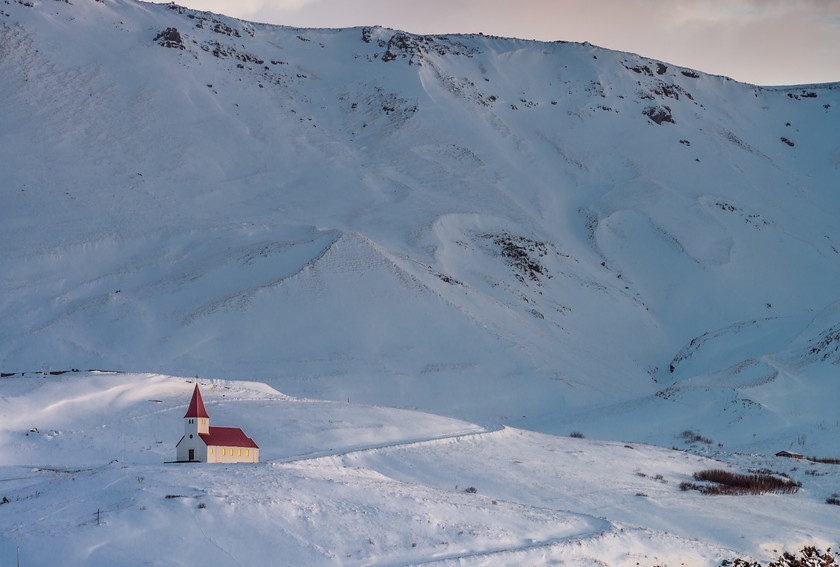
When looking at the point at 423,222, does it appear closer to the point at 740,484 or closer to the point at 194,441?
the point at 740,484

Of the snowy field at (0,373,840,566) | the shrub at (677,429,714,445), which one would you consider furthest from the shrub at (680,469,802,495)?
the shrub at (677,429,714,445)

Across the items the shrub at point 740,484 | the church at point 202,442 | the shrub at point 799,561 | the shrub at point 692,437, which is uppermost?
the shrub at point 799,561

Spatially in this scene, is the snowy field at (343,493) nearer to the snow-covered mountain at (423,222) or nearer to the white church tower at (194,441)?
the white church tower at (194,441)

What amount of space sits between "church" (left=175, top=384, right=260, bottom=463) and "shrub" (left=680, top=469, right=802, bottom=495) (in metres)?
14.2

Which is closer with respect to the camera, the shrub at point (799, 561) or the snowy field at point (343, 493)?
the shrub at point (799, 561)

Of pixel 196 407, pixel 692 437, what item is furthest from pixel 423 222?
pixel 196 407

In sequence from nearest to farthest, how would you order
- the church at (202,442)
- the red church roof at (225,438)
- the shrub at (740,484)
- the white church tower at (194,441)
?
the church at (202,442) → the white church tower at (194,441) → the red church roof at (225,438) → the shrub at (740,484)

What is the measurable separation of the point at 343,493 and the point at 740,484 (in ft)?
50.1

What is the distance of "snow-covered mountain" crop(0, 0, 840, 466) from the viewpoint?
6125 centimetres

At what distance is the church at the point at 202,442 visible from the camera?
24.8 metres

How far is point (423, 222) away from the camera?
284ft

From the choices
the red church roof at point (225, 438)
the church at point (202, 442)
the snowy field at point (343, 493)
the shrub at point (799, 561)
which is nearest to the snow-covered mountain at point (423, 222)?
the snowy field at point (343, 493)

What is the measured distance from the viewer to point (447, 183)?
9881cm

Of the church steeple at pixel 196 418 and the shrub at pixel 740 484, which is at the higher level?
the church steeple at pixel 196 418
